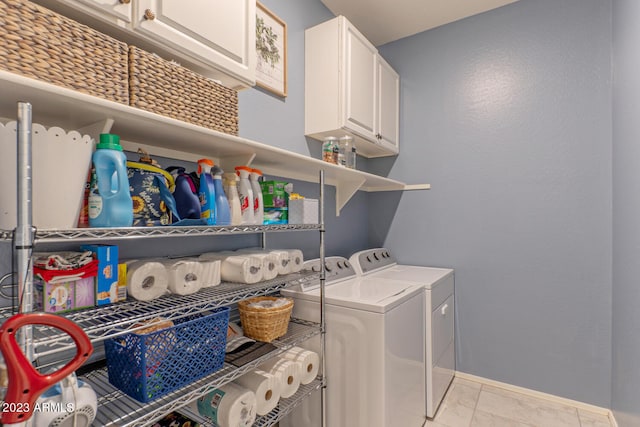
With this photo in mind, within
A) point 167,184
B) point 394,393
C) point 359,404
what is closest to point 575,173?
point 394,393

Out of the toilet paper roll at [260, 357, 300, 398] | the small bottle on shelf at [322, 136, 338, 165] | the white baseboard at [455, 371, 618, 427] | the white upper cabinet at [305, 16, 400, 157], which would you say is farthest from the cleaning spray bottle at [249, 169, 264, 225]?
the white baseboard at [455, 371, 618, 427]

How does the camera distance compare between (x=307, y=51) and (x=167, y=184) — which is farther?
(x=307, y=51)

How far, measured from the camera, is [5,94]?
28.6 inches

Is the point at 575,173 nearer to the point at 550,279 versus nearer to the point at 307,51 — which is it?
the point at 550,279

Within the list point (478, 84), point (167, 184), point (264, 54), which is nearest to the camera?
point (167, 184)

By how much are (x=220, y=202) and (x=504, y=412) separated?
2175 mm

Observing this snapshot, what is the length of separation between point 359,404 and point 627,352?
1.44 metres

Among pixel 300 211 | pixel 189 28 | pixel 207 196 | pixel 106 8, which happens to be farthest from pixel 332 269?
pixel 106 8

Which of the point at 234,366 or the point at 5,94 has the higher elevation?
the point at 5,94

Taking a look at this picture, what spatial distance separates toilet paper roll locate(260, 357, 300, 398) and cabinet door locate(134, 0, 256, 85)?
1.23 m

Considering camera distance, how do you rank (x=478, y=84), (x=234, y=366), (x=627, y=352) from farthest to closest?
1. (x=478, y=84)
2. (x=627, y=352)
3. (x=234, y=366)

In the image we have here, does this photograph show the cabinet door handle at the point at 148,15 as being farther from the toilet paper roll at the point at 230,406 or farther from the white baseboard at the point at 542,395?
the white baseboard at the point at 542,395

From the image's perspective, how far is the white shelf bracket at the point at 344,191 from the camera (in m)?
2.38

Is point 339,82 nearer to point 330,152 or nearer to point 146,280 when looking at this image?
point 330,152
